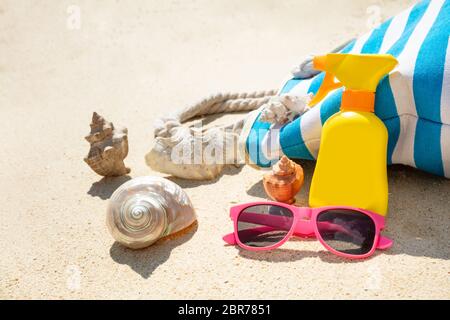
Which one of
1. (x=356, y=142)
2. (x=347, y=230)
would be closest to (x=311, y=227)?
(x=347, y=230)

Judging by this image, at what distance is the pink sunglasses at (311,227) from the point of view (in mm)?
1943

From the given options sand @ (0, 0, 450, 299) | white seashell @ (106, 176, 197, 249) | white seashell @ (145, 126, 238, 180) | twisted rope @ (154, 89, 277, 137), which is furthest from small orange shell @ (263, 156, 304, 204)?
twisted rope @ (154, 89, 277, 137)

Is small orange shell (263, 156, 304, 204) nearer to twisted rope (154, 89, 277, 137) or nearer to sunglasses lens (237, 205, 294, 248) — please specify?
sunglasses lens (237, 205, 294, 248)

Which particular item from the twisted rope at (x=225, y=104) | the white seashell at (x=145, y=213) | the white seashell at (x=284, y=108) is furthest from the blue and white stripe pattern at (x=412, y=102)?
the twisted rope at (x=225, y=104)

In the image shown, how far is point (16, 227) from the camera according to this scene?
95.3 inches

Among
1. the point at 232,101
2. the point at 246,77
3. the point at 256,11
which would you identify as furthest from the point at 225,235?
the point at 256,11

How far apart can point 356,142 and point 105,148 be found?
4.17 feet

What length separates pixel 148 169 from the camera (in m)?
2.91

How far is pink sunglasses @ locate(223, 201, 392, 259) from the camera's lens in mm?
1943

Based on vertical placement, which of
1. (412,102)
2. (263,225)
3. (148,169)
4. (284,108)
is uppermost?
(412,102)

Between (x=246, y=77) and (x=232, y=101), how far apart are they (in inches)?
27.8

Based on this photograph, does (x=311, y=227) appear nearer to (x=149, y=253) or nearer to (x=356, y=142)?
(x=356, y=142)

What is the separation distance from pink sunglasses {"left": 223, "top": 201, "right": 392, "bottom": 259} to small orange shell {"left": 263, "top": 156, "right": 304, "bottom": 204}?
158mm
